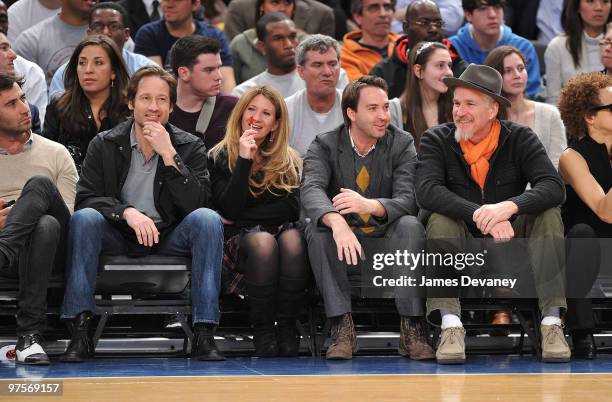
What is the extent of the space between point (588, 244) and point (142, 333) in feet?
7.90

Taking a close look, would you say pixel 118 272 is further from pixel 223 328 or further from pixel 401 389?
pixel 401 389

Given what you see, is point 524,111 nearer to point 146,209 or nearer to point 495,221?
point 495,221

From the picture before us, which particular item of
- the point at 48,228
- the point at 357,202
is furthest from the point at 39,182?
the point at 357,202

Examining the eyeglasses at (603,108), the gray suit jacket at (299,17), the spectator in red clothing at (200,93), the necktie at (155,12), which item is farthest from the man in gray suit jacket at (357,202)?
the necktie at (155,12)

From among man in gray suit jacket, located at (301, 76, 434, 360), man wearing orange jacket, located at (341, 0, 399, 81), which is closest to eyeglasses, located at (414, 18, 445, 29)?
man wearing orange jacket, located at (341, 0, 399, 81)

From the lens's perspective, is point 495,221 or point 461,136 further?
point 461,136

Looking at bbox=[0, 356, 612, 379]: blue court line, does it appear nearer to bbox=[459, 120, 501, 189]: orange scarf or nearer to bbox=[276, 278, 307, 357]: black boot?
bbox=[276, 278, 307, 357]: black boot

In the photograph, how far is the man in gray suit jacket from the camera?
233 inches

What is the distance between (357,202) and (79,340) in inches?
62.7

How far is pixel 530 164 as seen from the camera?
243 inches

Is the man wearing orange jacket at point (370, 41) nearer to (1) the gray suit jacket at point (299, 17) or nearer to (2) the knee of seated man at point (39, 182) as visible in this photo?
(1) the gray suit jacket at point (299, 17)

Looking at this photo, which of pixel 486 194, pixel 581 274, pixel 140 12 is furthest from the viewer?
pixel 140 12

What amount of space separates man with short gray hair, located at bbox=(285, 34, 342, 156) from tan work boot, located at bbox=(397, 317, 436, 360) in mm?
1704

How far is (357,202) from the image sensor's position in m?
6.04
